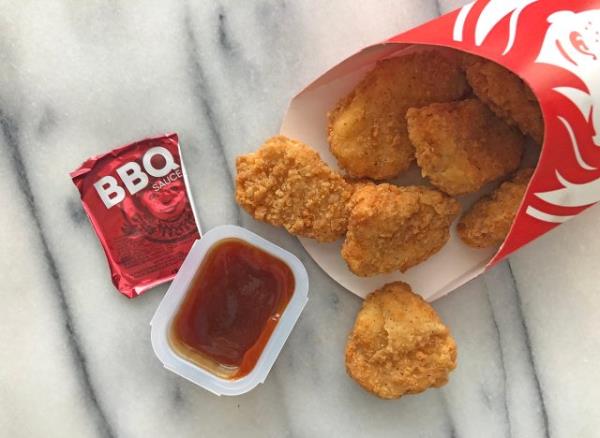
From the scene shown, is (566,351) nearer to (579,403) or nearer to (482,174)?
(579,403)

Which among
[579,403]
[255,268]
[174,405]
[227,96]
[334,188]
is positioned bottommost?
[579,403]

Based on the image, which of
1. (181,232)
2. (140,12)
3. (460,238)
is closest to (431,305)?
(460,238)

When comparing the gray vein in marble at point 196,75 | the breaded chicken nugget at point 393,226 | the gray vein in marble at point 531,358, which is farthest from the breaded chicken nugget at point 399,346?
the gray vein in marble at point 196,75

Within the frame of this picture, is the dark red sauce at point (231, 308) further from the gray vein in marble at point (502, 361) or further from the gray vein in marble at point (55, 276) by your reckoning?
the gray vein in marble at point (502, 361)

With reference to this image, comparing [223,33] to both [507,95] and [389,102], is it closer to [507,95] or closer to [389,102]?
[389,102]

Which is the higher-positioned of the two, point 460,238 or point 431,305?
point 460,238

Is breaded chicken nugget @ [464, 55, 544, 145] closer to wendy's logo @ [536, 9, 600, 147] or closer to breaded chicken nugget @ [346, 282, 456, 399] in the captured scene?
wendy's logo @ [536, 9, 600, 147]

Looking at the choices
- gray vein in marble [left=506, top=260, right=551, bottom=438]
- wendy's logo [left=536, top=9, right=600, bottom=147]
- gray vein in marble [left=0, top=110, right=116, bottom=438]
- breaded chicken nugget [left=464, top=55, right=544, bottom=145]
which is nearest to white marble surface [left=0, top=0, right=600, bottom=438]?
gray vein in marble [left=0, top=110, right=116, bottom=438]
